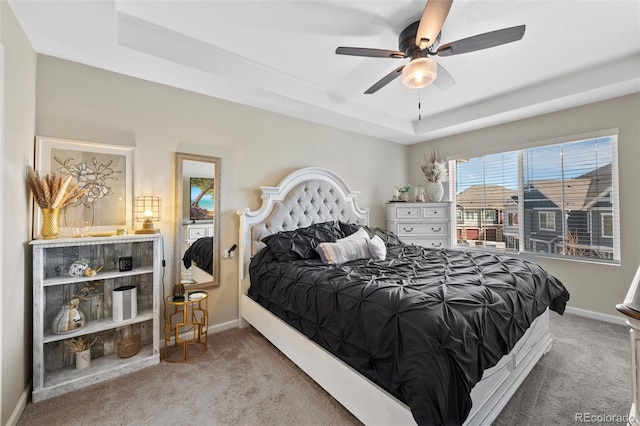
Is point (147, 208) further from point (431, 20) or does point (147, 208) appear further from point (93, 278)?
point (431, 20)

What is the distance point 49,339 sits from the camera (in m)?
1.84

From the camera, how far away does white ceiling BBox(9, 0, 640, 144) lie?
188cm

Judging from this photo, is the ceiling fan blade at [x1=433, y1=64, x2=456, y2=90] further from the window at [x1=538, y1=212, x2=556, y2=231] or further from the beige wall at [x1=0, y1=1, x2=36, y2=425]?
the beige wall at [x1=0, y1=1, x2=36, y2=425]

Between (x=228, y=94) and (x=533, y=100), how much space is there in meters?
3.46

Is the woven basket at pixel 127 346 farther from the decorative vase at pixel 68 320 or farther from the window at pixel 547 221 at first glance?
the window at pixel 547 221

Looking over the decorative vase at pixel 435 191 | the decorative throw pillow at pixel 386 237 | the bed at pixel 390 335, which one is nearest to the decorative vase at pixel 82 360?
the bed at pixel 390 335

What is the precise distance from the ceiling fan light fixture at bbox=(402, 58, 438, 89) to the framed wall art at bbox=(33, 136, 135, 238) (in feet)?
7.86

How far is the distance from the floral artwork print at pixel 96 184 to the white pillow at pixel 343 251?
1791mm

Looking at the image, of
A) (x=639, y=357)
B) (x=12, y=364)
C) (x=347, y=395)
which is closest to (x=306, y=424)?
(x=347, y=395)

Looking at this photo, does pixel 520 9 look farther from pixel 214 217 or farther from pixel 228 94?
pixel 214 217

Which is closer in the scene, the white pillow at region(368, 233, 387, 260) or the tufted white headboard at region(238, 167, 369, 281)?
the white pillow at region(368, 233, 387, 260)

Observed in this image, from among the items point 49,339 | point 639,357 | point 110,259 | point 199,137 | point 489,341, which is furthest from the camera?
point 199,137

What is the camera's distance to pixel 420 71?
1.95m

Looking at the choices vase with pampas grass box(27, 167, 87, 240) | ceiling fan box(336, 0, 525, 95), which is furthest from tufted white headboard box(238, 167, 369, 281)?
ceiling fan box(336, 0, 525, 95)
